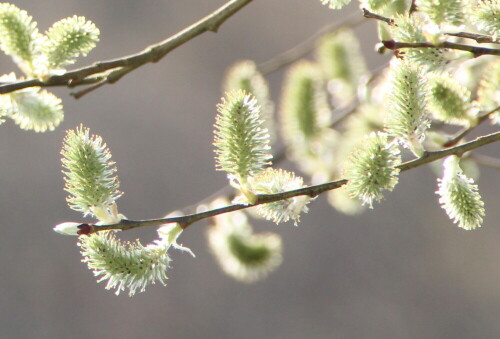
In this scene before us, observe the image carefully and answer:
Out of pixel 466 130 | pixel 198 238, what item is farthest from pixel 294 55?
pixel 198 238

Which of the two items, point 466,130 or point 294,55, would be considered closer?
point 466,130

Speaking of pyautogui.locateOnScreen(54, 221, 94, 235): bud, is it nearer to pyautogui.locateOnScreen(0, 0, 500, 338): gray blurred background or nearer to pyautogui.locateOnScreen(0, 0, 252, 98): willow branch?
pyautogui.locateOnScreen(0, 0, 252, 98): willow branch

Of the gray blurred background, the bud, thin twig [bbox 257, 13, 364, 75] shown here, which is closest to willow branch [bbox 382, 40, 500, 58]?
the bud

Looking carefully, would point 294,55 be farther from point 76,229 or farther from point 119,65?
point 76,229

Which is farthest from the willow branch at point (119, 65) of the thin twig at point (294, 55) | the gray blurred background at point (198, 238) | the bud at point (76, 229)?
the gray blurred background at point (198, 238)

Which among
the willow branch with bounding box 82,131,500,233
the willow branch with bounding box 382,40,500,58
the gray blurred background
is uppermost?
the gray blurred background

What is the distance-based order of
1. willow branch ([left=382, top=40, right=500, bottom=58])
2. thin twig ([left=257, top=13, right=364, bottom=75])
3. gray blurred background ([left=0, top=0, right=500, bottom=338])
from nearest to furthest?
1. willow branch ([left=382, top=40, right=500, bottom=58])
2. thin twig ([left=257, top=13, right=364, bottom=75])
3. gray blurred background ([left=0, top=0, right=500, bottom=338])
